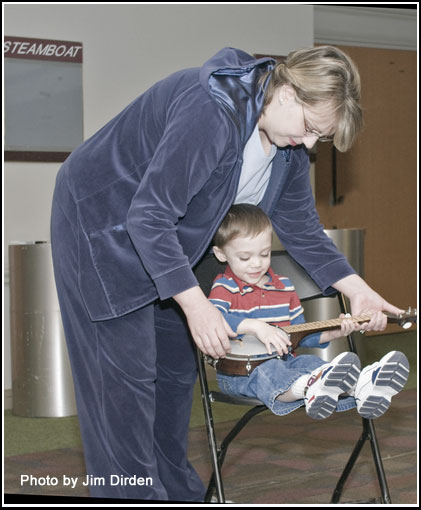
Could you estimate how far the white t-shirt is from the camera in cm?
195

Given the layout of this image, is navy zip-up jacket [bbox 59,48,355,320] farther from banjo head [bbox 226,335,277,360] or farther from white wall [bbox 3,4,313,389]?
white wall [bbox 3,4,313,389]

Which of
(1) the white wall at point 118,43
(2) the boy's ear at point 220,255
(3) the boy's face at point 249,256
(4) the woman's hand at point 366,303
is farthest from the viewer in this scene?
(1) the white wall at point 118,43

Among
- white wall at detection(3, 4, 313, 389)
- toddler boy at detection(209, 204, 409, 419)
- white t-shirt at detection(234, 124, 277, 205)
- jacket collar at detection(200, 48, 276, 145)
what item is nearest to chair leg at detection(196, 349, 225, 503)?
toddler boy at detection(209, 204, 409, 419)

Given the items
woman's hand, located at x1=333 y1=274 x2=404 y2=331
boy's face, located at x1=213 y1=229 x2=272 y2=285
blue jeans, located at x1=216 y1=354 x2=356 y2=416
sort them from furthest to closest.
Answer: boy's face, located at x1=213 y1=229 x2=272 y2=285
woman's hand, located at x1=333 y1=274 x2=404 y2=331
blue jeans, located at x1=216 y1=354 x2=356 y2=416

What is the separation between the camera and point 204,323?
5.74ft

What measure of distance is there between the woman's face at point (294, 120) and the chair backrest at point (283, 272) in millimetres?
610

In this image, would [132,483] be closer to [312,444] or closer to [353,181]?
[312,444]

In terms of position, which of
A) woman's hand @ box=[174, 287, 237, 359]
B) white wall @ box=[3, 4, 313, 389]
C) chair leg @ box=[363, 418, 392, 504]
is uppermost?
white wall @ box=[3, 4, 313, 389]

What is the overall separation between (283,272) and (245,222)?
0.32 meters

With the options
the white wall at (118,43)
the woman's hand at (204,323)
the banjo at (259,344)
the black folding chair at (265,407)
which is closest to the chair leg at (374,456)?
the black folding chair at (265,407)

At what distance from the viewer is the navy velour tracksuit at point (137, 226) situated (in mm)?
1737

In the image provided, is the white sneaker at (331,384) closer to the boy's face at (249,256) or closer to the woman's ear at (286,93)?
the boy's face at (249,256)

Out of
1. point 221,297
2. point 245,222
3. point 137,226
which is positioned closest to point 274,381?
point 221,297

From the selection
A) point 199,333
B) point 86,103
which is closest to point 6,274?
point 86,103
